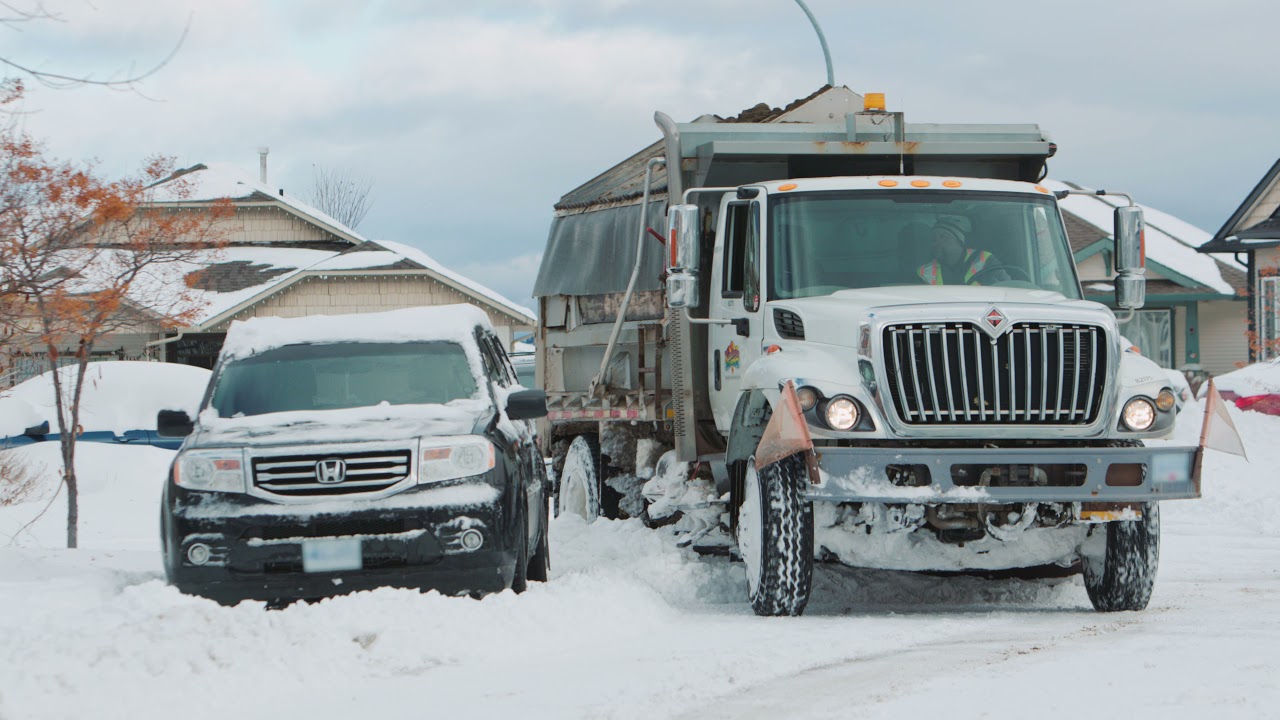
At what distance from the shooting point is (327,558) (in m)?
7.89

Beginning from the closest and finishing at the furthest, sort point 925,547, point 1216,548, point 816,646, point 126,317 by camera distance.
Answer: point 816,646
point 925,547
point 1216,548
point 126,317

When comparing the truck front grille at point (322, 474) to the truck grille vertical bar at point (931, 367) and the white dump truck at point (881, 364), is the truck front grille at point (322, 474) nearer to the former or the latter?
the white dump truck at point (881, 364)

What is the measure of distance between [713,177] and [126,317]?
9.22 meters

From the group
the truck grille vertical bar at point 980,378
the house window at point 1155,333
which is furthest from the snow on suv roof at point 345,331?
the house window at point 1155,333

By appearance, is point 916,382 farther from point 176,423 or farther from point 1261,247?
point 1261,247

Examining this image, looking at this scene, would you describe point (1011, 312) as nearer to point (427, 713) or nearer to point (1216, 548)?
point (427, 713)

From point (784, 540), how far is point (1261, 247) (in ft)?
77.9

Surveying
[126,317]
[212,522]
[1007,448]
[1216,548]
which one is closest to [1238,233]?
[1216,548]

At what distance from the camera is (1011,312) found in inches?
320

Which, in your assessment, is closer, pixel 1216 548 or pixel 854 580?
pixel 854 580

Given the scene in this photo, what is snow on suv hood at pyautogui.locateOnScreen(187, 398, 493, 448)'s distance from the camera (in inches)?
324

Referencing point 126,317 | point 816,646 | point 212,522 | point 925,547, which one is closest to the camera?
point 816,646

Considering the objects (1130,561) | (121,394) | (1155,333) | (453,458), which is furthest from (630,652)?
(1155,333)

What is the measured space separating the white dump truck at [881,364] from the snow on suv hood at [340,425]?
67.8 inches
